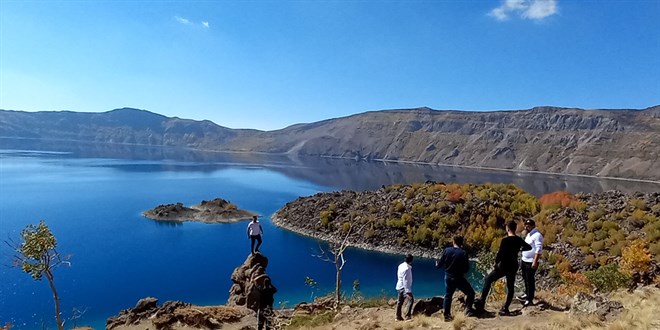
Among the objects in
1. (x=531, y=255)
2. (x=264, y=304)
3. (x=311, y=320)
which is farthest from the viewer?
(x=311, y=320)

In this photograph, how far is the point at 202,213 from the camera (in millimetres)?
62938

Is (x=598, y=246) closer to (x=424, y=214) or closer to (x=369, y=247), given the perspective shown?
(x=424, y=214)

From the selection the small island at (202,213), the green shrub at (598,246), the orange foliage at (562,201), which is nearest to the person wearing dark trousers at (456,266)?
the green shrub at (598,246)

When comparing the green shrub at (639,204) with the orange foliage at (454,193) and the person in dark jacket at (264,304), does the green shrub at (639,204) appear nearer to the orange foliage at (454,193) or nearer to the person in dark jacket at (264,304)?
the orange foliage at (454,193)

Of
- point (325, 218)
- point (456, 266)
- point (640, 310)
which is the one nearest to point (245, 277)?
point (456, 266)

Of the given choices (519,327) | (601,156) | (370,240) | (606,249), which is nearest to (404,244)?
(370,240)

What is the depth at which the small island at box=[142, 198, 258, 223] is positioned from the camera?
60688mm

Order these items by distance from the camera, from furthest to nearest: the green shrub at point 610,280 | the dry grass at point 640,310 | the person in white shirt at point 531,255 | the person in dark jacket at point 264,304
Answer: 1. the green shrub at point 610,280
2. the person in dark jacket at point 264,304
3. the person in white shirt at point 531,255
4. the dry grass at point 640,310

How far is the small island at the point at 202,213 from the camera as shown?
60.7 m

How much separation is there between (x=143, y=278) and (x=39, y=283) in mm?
7123

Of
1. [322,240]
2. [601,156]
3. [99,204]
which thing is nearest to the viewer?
[322,240]

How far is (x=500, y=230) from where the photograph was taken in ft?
144

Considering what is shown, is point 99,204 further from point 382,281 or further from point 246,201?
point 382,281

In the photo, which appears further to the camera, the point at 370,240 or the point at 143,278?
the point at 370,240
